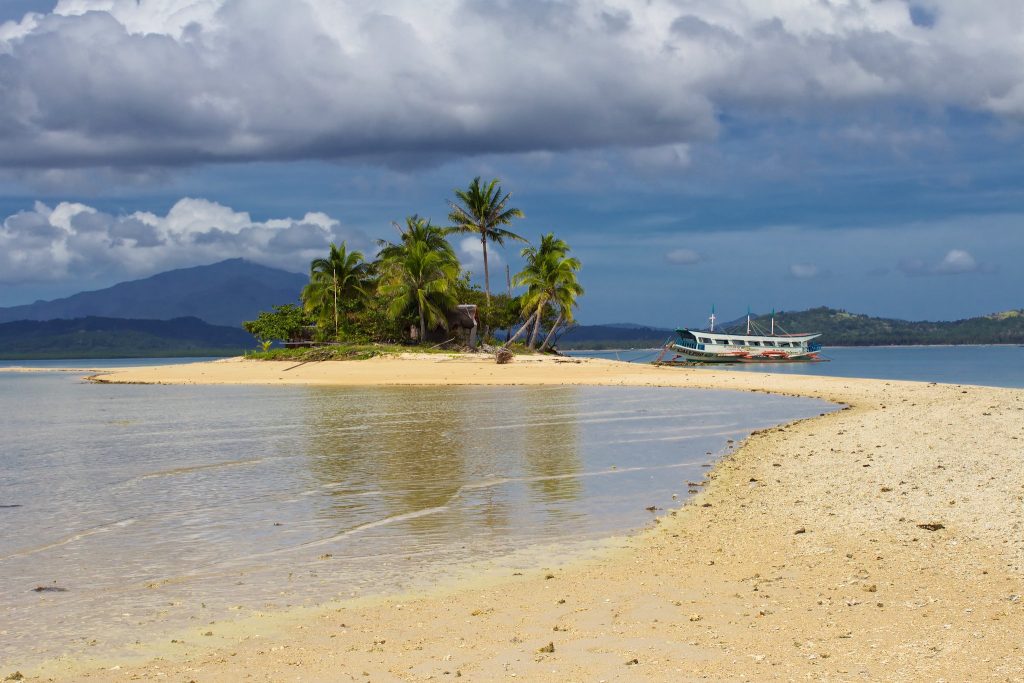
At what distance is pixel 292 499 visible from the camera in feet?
47.3

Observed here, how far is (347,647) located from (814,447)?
13.5 m

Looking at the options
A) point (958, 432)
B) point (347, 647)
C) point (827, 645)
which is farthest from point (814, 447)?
point (347, 647)

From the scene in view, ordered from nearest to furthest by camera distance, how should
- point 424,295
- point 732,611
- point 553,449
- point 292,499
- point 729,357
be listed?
1. point 732,611
2. point 292,499
3. point 553,449
4. point 424,295
5. point 729,357

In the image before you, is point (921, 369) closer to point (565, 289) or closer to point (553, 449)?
point (565, 289)

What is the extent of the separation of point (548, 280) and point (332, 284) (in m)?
17.3

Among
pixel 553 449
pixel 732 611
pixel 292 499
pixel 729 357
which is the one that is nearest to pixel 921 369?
pixel 729 357

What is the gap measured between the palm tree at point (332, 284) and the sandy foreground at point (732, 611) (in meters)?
58.6

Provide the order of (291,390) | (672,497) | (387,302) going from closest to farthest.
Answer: (672,497) < (291,390) < (387,302)

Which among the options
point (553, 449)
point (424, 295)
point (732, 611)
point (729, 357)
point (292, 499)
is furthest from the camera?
point (729, 357)

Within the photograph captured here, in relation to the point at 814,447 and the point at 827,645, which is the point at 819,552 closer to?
the point at 827,645

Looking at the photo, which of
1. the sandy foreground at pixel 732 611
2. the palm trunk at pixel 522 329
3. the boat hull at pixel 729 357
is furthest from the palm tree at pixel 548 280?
the sandy foreground at pixel 732 611

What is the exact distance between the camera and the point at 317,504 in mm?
13906

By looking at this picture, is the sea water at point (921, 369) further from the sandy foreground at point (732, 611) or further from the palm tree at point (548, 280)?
the sandy foreground at point (732, 611)

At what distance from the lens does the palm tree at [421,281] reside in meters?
64.2
